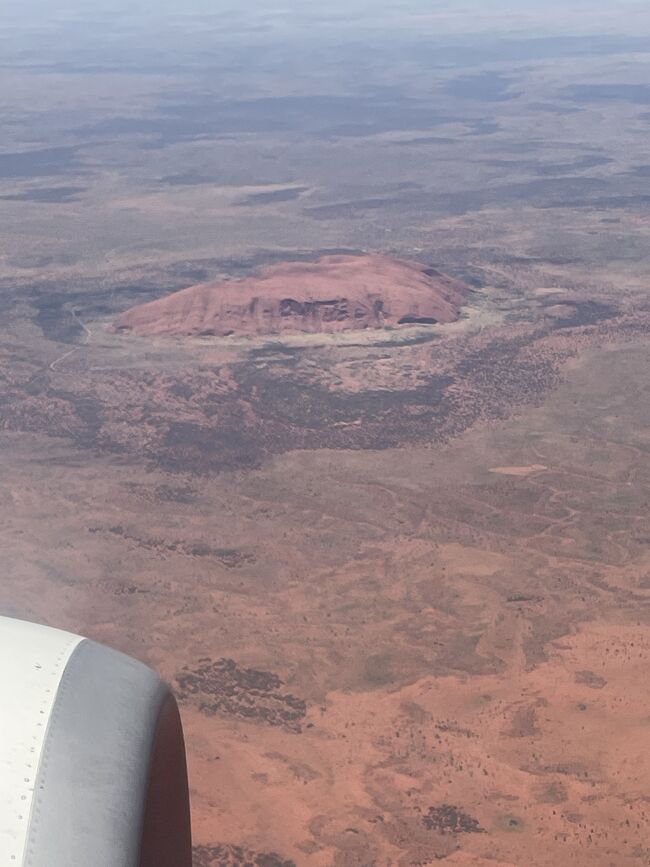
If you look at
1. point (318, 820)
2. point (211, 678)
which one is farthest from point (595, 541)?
point (318, 820)

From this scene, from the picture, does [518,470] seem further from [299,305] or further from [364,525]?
[299,305]

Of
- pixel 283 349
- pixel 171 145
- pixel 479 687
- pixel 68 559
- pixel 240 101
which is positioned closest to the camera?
pixel 479 687

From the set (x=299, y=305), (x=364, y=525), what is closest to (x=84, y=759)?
(x=364, y=525)

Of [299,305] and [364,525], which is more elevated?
[299,305]

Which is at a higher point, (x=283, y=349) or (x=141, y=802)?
(x=141, y=802)

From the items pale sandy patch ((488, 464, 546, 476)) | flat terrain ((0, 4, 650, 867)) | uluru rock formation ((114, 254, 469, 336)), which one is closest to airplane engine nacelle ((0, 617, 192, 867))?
flat terrain ((0, 4, 650, 867))

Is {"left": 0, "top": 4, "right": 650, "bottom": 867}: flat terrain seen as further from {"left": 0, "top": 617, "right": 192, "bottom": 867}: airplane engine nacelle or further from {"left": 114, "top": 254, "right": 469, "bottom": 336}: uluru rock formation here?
{"left": 0, "top": 617, "right": 192, "bottom": 867}: airplane engine nacelle

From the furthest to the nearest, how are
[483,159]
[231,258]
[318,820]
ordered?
[483,159] < [231,258] < [318,820]

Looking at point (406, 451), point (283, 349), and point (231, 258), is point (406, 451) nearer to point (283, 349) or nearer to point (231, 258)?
point (283, 349)
